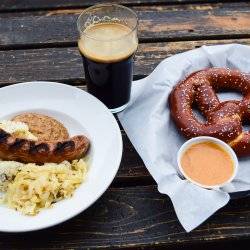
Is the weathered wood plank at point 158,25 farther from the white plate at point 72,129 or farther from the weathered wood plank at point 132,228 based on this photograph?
the weathered wood plank at point 132,228

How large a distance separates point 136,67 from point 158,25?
0.28 m

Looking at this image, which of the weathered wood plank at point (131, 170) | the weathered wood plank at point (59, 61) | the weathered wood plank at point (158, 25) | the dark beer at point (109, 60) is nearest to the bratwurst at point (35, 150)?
the weathered wood plank at point (131, 170)

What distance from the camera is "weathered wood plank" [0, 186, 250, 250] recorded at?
1217 millimetres

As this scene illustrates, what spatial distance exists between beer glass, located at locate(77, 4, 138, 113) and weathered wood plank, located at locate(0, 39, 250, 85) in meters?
0.18

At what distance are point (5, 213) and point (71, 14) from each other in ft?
3.45

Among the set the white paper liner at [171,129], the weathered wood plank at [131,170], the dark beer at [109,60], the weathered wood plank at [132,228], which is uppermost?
the dark beer at [109,60]

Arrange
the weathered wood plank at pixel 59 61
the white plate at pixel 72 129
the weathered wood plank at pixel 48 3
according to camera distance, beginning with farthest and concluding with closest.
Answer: the weathered wood plank at pixel 48 3 < the weathered wood plank at pixel 59 61 < the white plate at pixel 72 129

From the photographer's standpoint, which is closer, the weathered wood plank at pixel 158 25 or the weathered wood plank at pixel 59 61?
the weathered wood plank at pixel 59 61

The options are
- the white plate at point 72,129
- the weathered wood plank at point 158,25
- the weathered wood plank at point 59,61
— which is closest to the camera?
A: the white plate at point 72,129

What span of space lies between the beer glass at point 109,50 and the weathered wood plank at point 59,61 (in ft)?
0.60

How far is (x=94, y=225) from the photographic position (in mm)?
1251

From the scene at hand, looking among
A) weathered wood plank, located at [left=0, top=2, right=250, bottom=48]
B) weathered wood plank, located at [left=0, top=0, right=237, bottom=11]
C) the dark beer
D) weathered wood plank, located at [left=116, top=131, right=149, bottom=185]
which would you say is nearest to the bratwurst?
weathered wood plank, located at [left=116, top=131, right=149, bottom=185]

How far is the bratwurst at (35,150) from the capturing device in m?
1.27

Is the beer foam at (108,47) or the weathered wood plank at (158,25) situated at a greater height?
the beer foam at (108,47)
